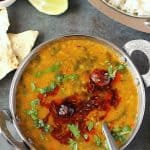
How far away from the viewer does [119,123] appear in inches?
123

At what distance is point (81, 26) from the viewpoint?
334cm

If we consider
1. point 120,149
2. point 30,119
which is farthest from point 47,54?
point 120,149

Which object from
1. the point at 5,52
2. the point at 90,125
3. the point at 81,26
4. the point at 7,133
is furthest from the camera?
the point at 81,26

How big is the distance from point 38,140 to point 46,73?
29cm

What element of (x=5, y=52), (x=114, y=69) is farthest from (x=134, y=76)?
(x=5, y=52)

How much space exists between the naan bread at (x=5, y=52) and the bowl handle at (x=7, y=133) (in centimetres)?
19

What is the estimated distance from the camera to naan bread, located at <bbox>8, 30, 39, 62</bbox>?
3.23 meters

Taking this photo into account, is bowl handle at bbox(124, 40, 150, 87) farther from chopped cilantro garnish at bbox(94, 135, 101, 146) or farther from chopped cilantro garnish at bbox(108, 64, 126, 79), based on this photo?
chopped cilantro garnish at bbox(94, 135, 101, 146)

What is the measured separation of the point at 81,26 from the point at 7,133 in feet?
2.16

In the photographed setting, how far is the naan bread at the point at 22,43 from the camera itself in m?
3.23

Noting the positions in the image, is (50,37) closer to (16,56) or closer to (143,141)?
(16,56)

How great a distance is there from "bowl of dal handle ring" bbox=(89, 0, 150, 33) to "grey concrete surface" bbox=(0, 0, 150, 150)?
100 millimetres

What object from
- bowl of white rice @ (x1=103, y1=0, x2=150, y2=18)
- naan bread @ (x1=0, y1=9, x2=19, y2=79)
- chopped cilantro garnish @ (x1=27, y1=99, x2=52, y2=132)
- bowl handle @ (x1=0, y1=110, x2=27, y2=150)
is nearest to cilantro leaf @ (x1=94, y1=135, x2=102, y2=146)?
chopped cilantro garnish @ (x1=27, y1=99, x2=52, y2=132)

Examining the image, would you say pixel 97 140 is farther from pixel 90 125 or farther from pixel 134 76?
pixel 134 76
